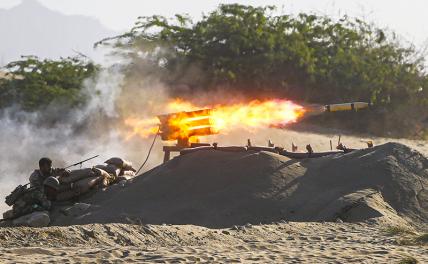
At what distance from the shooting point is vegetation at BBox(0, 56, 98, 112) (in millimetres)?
29500

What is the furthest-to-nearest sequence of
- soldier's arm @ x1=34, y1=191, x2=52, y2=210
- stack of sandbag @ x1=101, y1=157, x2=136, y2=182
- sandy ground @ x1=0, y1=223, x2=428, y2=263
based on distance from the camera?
stack of sandbag @ x1=101, y1=157, x2=136, y2=182, soldier's arm @ x1=34, y1=191, x2=52, y2=210, sandy ground @ x1=0, y1=223, x2=428, y2=263

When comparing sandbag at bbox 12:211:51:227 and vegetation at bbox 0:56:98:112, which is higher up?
vegetation at bbox 0:56:98:112

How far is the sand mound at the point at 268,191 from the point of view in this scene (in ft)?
47.2

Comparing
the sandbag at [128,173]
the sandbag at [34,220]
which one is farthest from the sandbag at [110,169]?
the sandbag at [34,220]

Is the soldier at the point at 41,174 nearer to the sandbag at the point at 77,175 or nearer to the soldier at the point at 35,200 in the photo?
the soldier at the point at 35,200

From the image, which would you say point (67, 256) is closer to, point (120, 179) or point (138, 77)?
point (120, 179)

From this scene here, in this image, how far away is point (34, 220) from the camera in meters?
15.2

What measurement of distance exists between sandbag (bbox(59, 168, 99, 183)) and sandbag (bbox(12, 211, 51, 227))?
120 centimetres

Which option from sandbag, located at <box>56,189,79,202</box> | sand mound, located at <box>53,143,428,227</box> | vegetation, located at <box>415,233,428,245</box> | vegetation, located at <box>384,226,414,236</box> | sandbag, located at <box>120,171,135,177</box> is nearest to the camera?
vegetation, located at <box>415,233,428,245</box>

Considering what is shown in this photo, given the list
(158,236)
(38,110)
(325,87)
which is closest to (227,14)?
(325,87)

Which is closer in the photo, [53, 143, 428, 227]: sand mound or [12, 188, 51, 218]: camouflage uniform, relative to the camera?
[53, 143, 428, 227]: sand mound

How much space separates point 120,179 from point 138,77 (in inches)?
521

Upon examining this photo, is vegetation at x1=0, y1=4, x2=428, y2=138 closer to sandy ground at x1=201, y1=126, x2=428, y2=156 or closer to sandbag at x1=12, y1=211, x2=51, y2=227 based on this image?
sandy ground at x1=201, y1=126, x2=428, y2=156

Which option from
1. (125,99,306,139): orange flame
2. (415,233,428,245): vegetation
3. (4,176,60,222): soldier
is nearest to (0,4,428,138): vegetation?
(125,99,306,139): orange flame
